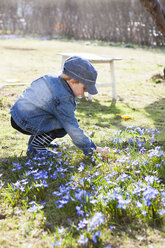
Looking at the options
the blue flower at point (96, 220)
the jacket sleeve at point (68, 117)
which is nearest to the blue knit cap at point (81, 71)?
→ the jacket sleeve at point (68, 117)

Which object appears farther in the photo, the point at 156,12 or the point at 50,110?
the point at 156,12

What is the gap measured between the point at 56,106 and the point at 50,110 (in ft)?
0.43

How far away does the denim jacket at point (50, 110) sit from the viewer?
286 centimetres

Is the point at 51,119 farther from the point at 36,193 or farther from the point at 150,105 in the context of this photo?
the point at 150,105

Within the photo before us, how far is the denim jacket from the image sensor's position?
286 centimetres

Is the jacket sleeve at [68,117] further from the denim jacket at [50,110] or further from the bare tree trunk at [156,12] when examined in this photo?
the bare tree trunk at [156,12]

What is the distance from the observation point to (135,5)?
51.6 ft

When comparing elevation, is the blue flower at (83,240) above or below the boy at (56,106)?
below

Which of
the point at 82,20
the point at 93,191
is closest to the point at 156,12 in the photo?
the point at 93,191

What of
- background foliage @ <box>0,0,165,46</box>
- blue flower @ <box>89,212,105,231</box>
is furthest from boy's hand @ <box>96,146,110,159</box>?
background foliage @ <box>0,0,165,46</box>

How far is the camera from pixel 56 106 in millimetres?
2873

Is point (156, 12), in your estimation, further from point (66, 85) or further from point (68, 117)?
point (68, 117)

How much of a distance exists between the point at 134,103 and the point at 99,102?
0.69m

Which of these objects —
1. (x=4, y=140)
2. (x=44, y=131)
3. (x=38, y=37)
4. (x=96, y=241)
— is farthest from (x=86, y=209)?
(x=38, y=37)
